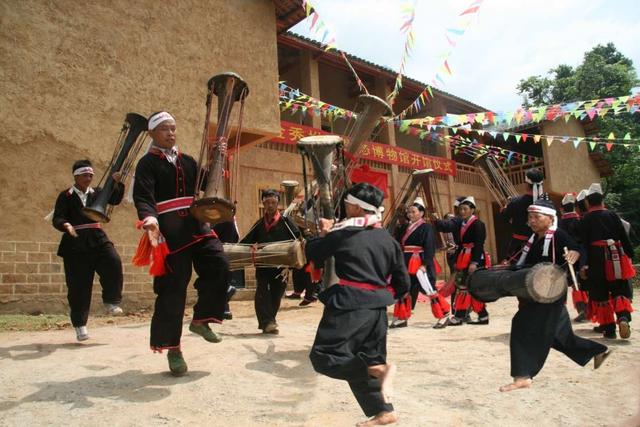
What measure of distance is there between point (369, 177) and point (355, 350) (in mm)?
12708

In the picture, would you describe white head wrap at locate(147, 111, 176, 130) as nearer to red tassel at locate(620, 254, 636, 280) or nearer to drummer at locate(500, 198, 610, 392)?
drummer at locate(500, 198, 610, 392)

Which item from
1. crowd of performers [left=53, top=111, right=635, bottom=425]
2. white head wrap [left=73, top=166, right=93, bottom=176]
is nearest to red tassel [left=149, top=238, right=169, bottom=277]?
crowd of performers [left=53, top=111, right=635, bottom=425]

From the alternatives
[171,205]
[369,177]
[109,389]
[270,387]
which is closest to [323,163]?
[171,205]

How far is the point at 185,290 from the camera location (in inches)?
164

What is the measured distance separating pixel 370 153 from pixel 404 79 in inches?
99.9

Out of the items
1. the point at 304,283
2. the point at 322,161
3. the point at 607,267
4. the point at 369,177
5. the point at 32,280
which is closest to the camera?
the point at 322,161

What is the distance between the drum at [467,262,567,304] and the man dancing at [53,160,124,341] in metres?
3.69

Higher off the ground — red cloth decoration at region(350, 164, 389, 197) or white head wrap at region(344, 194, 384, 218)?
red cloth decoration at region(350, 164, 389, 197)

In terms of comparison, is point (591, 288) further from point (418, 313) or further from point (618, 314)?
point (418, 313)

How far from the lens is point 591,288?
639 centimetres

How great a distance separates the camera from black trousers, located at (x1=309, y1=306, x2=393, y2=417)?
121 inches

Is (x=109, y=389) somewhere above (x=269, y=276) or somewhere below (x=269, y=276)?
below

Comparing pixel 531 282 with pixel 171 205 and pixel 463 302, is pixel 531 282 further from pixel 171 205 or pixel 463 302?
pixel 463 302

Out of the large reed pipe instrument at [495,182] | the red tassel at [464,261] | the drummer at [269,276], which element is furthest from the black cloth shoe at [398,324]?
the large reed pipe instrument at [495,182]
